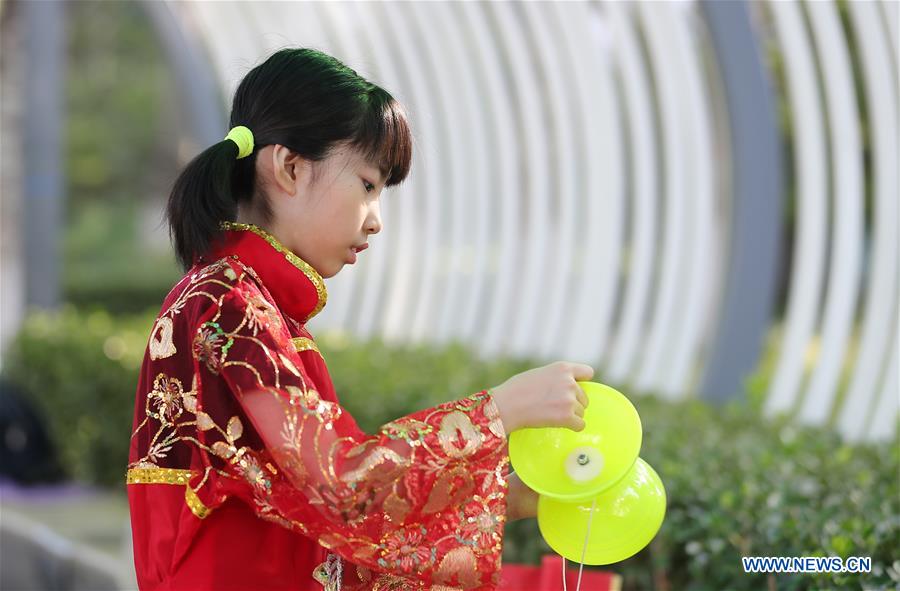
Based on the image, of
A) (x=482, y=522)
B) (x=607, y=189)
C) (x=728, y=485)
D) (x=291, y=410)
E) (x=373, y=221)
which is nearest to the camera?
(x=291, y=410)

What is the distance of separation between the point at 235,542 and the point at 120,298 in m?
15.5

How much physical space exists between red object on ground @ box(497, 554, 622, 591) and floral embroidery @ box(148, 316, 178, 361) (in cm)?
79

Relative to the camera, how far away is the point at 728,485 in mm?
3172

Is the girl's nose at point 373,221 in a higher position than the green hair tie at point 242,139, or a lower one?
lower

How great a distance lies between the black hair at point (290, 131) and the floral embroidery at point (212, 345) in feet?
0.59

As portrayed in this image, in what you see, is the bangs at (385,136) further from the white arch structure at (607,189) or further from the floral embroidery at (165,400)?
the floral embroidery at (165,400)

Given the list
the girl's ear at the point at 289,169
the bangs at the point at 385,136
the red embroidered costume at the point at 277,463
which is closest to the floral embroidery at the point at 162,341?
the red embroidered costume at the point at 277,463

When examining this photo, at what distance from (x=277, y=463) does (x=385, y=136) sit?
1.77 feet

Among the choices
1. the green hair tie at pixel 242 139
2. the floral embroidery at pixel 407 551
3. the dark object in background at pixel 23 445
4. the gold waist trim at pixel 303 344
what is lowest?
the dark object in background at pixel 23 445

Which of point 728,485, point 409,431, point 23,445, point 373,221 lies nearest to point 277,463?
point 409,431

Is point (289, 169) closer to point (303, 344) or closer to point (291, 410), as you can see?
point (303, 344)

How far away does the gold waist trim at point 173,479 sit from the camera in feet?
6.32

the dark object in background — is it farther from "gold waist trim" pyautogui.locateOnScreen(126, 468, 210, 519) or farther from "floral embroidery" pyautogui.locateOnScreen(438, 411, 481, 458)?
"floral embroidery" pyautogui.locateOnScreen(438, 411, 481, 458)

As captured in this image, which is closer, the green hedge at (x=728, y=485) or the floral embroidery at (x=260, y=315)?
the floral embroidery at (x=260, y=315)
